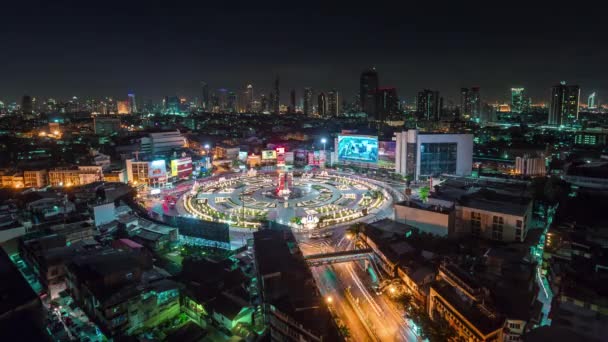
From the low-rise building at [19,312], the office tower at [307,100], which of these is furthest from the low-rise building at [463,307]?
the office tower at [307,100]

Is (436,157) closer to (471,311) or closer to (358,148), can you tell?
(358,148)

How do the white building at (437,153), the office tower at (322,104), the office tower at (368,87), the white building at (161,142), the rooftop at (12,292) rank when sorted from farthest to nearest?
the office tower at (322,104), the office tower at (368,87), the white building at (161,142), the white building at (437,153), the rooftop at (12,292)

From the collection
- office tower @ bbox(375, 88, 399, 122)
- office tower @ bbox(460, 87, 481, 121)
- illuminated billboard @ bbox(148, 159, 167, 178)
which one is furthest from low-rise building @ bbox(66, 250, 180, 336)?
office tower @ bbox(460, 87, 481, 121)

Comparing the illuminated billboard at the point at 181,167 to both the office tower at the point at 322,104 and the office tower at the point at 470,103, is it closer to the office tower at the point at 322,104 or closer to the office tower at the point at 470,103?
the office tower at the point at 470,103

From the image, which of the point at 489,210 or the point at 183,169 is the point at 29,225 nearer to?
the point at 183,169

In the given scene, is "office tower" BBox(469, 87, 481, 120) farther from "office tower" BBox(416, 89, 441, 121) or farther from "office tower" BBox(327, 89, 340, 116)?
"office tower" BBox(327, 89, 340, 116)

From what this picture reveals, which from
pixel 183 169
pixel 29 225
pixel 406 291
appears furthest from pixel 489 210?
pixel 183 169

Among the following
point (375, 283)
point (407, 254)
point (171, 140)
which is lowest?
point (375, 283)
